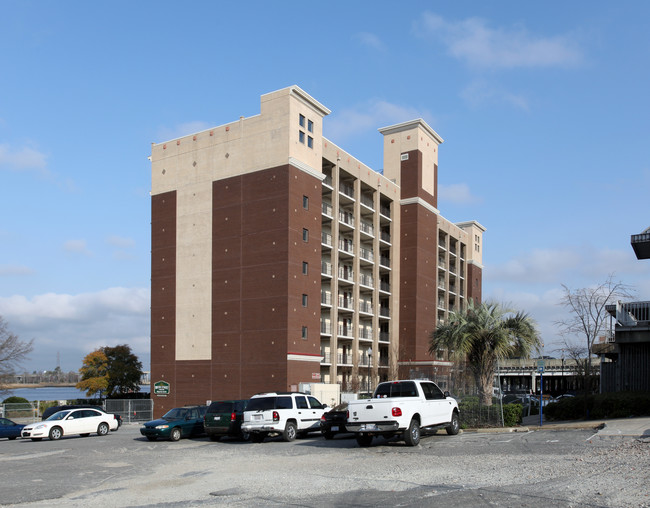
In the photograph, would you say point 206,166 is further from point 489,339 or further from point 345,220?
point 489,339

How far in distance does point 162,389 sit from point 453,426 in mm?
34047

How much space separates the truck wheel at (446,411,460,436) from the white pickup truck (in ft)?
3.49

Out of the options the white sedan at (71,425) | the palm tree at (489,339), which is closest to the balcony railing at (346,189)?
the palm tree at (489,339)

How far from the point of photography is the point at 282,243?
4716cm

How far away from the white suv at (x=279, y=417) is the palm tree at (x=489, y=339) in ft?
26.3

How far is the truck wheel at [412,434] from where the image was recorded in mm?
20328

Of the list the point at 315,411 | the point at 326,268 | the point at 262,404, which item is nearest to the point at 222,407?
the point at 262,404

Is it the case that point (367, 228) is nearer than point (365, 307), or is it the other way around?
point (365, 307)

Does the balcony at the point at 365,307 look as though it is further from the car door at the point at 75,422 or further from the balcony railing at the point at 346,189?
the car door at the point at 75,422

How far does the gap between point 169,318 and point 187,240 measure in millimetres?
6483

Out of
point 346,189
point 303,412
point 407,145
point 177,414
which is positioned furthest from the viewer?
point 407,145

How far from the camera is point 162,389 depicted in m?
52.4

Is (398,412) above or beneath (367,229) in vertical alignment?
beneath

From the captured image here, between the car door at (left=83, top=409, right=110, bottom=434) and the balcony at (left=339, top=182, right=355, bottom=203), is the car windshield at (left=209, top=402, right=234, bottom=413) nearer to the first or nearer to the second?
the car door at (left=83, top=409, right=110, bottom=434)
